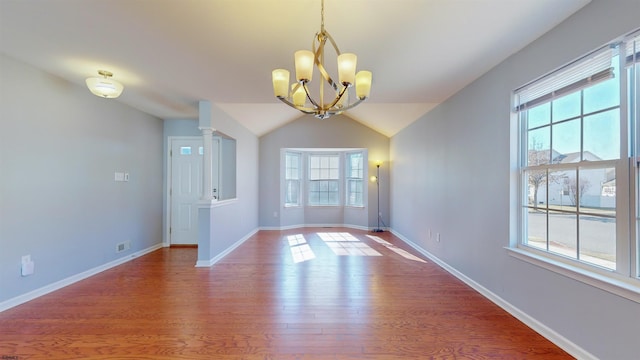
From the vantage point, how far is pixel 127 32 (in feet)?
6.93

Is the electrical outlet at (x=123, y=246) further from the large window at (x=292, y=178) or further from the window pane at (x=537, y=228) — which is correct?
the window pane at (x=537, y=228)

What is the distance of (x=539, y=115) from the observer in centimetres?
227

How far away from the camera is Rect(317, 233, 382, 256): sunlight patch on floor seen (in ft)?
14.8

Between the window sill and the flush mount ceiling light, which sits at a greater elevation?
the flush mount ceiling light

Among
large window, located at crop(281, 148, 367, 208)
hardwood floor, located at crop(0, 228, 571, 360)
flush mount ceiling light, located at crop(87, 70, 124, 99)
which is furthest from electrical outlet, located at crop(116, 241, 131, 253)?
large window, located at crop(281, 148, 367, 208)

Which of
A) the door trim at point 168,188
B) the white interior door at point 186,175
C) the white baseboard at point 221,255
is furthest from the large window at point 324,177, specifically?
the door trim at point 168,188

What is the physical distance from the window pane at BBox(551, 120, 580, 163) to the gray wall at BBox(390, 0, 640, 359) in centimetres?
39

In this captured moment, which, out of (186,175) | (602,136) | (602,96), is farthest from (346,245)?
(602,96)

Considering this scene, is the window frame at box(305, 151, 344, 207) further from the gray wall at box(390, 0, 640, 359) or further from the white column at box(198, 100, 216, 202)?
the white column at box(198, 100, 216, 202)

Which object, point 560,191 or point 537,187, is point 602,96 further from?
point 537,187

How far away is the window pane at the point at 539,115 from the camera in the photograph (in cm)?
218

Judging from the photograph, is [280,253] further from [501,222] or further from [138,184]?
[501,222]

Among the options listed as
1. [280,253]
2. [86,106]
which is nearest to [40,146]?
[86,106]

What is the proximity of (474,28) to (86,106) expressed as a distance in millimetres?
4328
